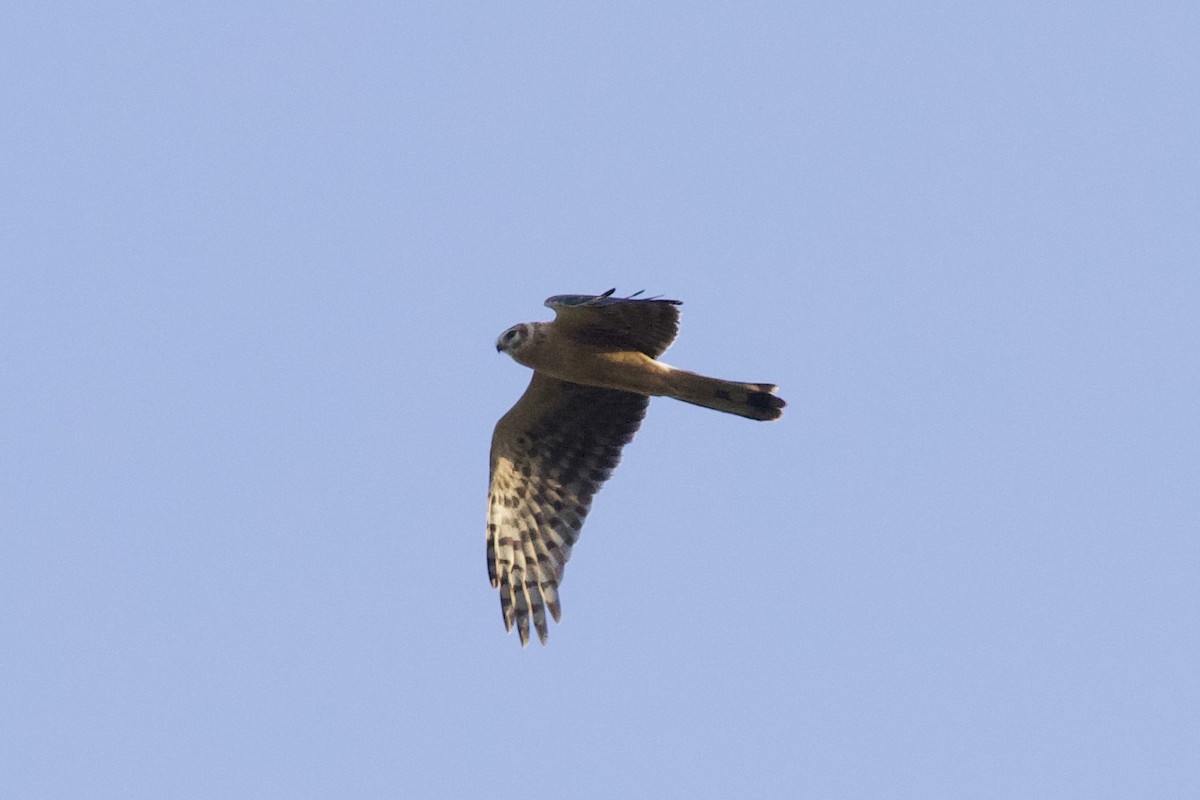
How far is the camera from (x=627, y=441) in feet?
43.0

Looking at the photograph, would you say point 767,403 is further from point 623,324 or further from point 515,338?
point 515,338

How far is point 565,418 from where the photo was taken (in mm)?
13148

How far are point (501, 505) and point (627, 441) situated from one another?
120 centimetres

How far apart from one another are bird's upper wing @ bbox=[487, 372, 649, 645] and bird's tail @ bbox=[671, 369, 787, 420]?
0.91m

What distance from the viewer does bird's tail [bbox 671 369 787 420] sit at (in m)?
11.9

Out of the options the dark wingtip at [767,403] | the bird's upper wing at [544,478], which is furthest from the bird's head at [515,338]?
the dark wingtip at [767,403]

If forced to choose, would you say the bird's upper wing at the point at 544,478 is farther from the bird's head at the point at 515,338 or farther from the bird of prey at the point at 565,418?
the bird's head at the point at 515,338

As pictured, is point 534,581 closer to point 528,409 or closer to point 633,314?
point 528,409

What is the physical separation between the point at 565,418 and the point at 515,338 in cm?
102

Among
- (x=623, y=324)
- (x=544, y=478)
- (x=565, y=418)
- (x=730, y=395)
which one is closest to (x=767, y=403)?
(x=730, y=395)

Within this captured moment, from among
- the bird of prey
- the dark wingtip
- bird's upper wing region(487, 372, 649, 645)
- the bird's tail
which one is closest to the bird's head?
the bird of prey

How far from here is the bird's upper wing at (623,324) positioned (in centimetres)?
1207

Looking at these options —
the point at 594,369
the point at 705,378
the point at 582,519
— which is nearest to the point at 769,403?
the point at 705,378

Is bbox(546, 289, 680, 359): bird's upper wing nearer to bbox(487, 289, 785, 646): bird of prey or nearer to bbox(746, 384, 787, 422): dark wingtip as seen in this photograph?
bbox(487, 289, 785, 646): bird of prey
